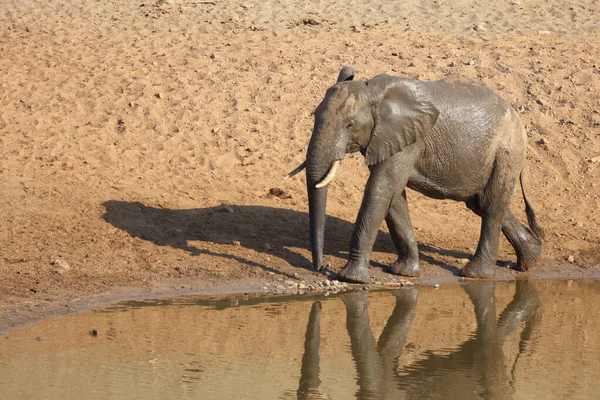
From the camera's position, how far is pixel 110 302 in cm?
1009

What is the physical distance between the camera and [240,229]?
12484 millimetres

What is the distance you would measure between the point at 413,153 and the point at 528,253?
6.40ft

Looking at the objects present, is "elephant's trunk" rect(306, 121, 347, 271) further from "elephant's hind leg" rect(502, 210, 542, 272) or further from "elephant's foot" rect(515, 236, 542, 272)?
"elephant's foot" rect(515, 236, 542, 272)

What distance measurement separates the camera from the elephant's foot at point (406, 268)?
1163 cm

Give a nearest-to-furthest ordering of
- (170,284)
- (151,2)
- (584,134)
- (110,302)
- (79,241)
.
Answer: (110,302) → (170,284) → (79,241) → (584,134) → (151,2)

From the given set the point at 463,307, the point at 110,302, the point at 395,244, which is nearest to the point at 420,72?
the point at 395,244

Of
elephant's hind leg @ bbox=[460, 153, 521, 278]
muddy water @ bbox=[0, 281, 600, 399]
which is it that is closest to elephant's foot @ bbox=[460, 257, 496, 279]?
elephant's hind leg @ bbox=[460, 153, 521, 278]

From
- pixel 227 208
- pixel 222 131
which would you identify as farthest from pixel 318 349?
pixel 222 131

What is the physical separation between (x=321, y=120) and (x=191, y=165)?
384 centimetres

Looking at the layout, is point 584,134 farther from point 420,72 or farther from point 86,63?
point 86,63

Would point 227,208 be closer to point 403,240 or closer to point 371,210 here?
point 403,240

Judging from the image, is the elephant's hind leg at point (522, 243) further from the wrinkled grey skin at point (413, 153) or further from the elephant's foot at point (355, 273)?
the elephant's foot at point (355, 273)

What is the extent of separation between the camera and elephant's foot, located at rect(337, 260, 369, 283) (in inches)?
434

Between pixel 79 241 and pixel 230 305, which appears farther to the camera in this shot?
pixel 79 241
